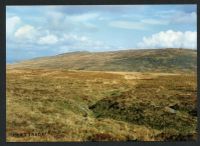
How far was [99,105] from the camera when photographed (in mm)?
8133

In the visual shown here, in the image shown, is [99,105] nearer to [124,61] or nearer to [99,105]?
[99,105]

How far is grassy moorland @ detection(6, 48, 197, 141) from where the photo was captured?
6656 millimetres

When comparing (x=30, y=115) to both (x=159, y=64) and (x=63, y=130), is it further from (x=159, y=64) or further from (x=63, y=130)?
(x=159, y=64)

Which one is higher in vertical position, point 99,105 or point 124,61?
point 124,61

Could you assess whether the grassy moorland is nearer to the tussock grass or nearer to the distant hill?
the tussock grass

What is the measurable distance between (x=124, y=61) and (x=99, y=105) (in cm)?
262

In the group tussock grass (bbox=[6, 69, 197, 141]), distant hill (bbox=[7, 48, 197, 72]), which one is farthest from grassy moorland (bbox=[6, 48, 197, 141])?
distant hill (bbox=[7, 48, 197, 72])

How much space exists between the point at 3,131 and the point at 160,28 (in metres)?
5.21

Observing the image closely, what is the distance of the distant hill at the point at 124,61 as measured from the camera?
9617 mm

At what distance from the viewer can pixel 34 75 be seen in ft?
30.0

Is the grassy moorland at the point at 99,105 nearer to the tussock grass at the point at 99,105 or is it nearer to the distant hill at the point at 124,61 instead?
the tussock grass at the point at 99,105

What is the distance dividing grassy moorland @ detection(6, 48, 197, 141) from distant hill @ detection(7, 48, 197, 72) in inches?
5.7

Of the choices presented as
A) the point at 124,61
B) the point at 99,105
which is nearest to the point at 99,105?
the point at 99,105

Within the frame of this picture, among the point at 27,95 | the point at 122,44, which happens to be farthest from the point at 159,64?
the point at 27,95
